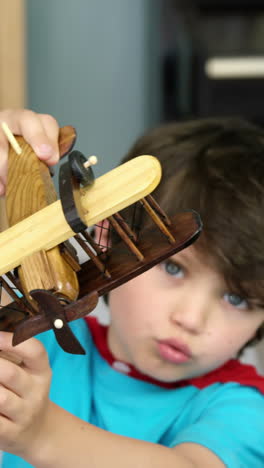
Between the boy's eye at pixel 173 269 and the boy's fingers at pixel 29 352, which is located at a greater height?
the boy's fingers at pixel 29 352

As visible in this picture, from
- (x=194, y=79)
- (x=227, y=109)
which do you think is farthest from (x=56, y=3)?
(x=227, y=109)

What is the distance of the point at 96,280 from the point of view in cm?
42

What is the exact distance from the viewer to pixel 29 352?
0.46 metres

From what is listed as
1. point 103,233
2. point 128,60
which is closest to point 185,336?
point 103,233

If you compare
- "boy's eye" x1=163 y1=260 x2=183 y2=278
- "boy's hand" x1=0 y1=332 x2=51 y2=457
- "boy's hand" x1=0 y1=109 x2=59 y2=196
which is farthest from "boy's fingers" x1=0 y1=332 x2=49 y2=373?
"boy's eye" x1=163 y1=260 x2=183 y2=278

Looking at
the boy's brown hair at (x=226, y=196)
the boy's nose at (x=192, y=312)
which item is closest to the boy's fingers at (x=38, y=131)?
the boy's brown hair at (x=226, y=196)

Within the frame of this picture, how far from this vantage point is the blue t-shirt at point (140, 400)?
2.44 ft

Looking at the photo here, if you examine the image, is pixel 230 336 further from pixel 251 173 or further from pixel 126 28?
pixel 126 28

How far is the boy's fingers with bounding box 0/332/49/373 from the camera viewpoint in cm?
44

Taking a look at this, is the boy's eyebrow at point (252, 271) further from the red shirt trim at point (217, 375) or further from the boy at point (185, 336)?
the red shirt trim at point (217, 375)

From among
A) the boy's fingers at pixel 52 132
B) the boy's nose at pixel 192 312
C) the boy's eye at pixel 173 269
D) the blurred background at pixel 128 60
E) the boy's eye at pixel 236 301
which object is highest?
the boy's fingers at pixel 52 132

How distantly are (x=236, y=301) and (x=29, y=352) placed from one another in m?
0.32

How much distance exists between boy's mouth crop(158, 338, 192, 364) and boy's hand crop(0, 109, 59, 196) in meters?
0.24

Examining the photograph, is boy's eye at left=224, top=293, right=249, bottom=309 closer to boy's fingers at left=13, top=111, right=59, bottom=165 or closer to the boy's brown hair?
the boy's brown hair
